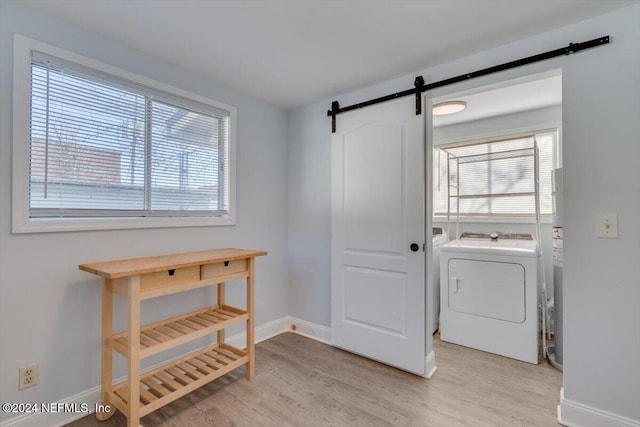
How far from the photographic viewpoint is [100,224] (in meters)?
1.85

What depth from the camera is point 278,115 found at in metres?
3.06

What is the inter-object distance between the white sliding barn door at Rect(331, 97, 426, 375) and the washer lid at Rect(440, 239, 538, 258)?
2.54ft

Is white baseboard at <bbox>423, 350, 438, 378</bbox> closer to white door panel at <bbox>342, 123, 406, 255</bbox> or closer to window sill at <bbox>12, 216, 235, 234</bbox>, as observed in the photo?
white door panel at <bbox>342, 123, 406, 255</bbox>

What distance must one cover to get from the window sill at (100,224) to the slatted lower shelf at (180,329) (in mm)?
660

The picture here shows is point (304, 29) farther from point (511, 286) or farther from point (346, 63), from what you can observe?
point (511, 286)

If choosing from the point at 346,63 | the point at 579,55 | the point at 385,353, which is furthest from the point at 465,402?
the point at 346,63

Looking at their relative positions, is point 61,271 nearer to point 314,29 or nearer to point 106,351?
point 106,351

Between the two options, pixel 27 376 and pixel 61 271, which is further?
pixel 61 271

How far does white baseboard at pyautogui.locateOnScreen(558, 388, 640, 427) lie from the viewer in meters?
1.60

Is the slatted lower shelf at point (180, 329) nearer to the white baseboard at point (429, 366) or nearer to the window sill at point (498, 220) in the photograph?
the white baseboard at point (429, 366)

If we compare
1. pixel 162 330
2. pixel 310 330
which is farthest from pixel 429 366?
pixel 162 330

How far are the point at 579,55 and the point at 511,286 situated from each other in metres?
1.73

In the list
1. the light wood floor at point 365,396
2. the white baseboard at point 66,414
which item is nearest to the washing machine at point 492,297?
the light wood floor at point 365,396

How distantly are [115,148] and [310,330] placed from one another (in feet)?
7.33
